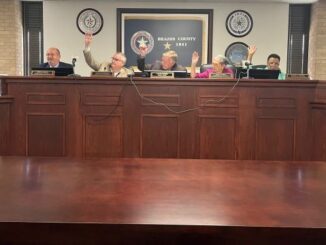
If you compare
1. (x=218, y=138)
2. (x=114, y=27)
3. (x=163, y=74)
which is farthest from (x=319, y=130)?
(x=114, y=27)

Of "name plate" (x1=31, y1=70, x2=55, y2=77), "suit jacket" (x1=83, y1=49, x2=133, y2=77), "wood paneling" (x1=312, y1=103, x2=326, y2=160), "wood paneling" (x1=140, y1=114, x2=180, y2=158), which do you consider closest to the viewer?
"wood paneling" (x1=312, y1=103, x2=326, y2=160)

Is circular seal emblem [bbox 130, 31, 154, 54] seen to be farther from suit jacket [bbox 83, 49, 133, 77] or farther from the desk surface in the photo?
the desk surface

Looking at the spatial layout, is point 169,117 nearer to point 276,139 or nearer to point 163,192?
point 276,139

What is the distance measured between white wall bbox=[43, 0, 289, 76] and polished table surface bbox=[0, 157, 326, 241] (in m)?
5.86

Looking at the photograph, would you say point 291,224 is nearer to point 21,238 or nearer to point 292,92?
point 21,238

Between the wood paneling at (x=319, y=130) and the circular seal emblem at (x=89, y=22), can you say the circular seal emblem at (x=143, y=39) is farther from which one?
the wood paneling at (x=319, y=130)

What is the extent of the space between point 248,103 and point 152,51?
371 cm

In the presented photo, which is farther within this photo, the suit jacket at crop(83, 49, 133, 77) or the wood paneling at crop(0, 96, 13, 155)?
the suit jacket at crop(83, 49, 133, 77)

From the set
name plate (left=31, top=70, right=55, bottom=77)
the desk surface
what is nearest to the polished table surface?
the desk surface

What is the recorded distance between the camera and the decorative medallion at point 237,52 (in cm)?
700

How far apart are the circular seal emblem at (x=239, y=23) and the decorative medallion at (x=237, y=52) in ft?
0.57

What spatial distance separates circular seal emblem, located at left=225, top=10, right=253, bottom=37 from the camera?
6953mm

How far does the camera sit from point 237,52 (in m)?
7.03

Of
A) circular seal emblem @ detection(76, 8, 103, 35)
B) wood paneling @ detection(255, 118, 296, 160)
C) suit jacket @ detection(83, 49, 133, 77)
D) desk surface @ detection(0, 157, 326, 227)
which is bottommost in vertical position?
wood paneling @ detection(255, 118, 296, 160)
